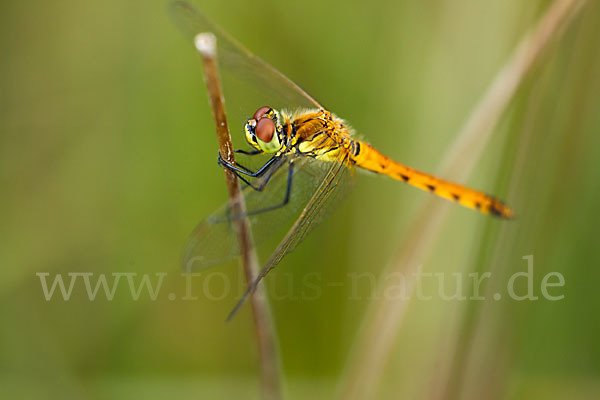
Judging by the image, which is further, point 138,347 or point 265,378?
point 138,347

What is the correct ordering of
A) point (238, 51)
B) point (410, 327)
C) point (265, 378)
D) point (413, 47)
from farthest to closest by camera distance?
point (413, 47) < point (410, 327) < point (238, 51) < point (265, 378)

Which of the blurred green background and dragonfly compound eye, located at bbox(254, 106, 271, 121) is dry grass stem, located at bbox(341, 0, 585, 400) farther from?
dragonfly compound eye, located at bbox(254, 106, 271, 121)

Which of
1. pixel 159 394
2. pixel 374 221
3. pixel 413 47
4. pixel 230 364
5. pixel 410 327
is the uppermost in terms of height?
pixel 413 47

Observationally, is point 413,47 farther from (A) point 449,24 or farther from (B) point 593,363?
(B) point 593,363

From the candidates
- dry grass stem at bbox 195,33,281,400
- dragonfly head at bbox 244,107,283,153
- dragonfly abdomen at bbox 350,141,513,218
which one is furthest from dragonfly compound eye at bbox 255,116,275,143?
dragonfly abdomen at bbox 350,141,513,218

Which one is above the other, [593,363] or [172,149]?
[172,149]

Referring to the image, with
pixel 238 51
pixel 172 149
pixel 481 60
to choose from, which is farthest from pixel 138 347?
pixel 481 60

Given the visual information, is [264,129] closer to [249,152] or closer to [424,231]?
[249,152]

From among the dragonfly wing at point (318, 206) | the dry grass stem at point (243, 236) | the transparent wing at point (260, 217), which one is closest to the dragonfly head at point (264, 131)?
the transparent wing at point (260, 217)
